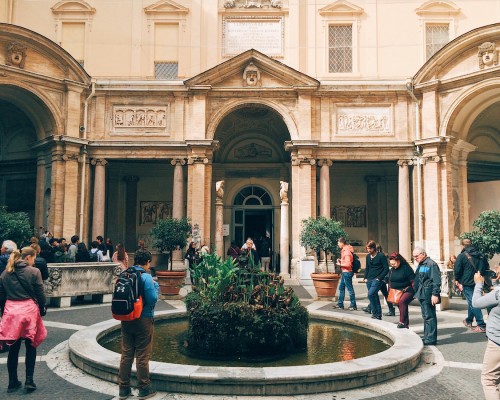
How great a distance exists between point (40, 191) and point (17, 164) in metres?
3.48

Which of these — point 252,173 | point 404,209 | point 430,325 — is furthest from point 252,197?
point 430,325

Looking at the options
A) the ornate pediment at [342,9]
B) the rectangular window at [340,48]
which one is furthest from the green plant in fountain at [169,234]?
the ornate pediment at [342,9]

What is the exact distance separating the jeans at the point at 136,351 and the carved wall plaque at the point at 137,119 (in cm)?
1544

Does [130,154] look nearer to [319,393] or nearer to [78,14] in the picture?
[78,14]

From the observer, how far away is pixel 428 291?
7.93 m

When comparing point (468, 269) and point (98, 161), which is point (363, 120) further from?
point (98, 161)

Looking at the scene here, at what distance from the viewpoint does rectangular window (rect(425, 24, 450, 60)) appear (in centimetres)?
2177

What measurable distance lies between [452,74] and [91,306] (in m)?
15.7

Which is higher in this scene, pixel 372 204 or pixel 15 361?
pixel 372 204

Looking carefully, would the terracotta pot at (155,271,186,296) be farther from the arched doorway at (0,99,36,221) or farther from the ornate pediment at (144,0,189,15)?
the ornate pediment at (144,0,189,15)

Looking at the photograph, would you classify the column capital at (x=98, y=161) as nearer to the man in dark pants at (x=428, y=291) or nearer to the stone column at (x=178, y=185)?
the stone column at (x=178, y=185)

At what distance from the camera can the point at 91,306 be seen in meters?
11.9

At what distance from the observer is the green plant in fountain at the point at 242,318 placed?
6637 mm

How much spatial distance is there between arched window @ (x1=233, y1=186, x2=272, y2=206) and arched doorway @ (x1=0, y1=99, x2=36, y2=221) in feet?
32.6
